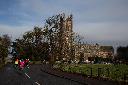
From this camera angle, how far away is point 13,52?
493 feet

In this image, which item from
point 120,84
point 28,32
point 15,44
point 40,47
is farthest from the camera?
point 15,44

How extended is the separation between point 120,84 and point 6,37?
373 ft

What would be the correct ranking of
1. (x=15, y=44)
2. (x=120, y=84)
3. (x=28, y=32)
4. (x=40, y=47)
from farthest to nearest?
(x=15, y=44), (x=28, y=32), (x=40, y=47), (x=120, y=84)

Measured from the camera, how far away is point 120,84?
2052 cm

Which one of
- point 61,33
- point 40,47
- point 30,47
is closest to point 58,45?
point 61,33

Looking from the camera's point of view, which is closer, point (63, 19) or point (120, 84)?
point (120, 84)

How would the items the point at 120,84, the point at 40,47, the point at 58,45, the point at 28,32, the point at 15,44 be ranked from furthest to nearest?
the point at 15,44, the point at 28,32, the point at 40,47, the point at 58,45, the point at 120,84

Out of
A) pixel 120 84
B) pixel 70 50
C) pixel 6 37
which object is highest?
pixel 6 37

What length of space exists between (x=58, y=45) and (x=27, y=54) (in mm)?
42431

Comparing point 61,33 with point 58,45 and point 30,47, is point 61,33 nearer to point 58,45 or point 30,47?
point 58,45

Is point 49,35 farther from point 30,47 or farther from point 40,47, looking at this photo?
point 30,47

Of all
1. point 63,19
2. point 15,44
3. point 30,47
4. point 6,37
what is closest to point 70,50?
point 63,19

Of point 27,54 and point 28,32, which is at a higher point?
point 28,32

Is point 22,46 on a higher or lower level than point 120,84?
higher
